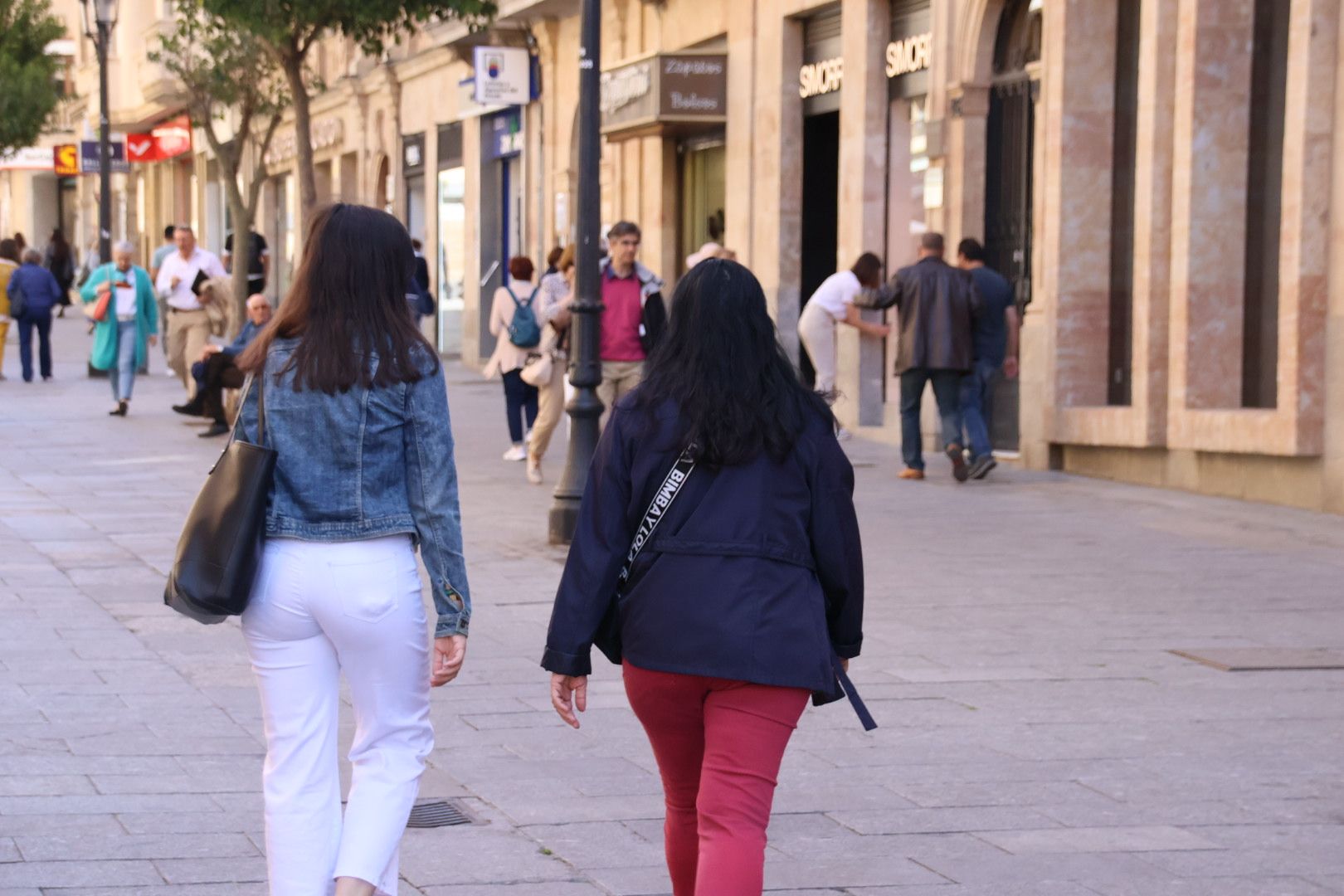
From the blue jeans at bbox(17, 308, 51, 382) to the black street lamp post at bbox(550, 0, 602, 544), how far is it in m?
16.1

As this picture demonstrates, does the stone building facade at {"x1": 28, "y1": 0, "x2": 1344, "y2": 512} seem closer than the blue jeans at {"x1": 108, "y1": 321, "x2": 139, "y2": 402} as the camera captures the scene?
Yes

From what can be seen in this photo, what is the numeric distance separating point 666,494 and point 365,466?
0.62 meters

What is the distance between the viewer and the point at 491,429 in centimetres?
1995

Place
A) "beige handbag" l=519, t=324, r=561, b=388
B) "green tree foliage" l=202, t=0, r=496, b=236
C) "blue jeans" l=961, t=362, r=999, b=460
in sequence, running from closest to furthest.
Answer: "beige handbag" l=519, t=324, r=561, b=388
"blue jeans" l=961, t=362, r=999, b=460
"green tree foliage" l=202, t=0, r=496, b=236

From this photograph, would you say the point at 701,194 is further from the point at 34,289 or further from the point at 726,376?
the point at 726,376

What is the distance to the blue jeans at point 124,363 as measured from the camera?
20984 millimetres

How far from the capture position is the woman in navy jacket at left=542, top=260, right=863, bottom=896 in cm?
398

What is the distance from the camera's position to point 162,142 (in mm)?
48156

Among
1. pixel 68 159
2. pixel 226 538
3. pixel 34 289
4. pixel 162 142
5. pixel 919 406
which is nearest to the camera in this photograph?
pixel 226 538

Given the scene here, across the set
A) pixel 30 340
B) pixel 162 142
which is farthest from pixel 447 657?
pixel 162 142

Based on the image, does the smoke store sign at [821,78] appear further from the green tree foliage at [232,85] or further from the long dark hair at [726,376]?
the long dark hair at [726,376]

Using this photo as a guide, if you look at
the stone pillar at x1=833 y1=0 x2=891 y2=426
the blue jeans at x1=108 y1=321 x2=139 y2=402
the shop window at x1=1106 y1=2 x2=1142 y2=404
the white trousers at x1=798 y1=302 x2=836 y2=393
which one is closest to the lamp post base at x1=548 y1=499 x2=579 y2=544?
the shop window at x1=1106 y1=2 x2=1142 y2=404

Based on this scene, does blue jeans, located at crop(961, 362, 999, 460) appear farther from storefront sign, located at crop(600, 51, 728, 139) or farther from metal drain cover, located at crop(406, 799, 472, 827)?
metal drain cover, located at crop(406, 799, 472, 827)

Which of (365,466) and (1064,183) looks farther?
(1064,183)
